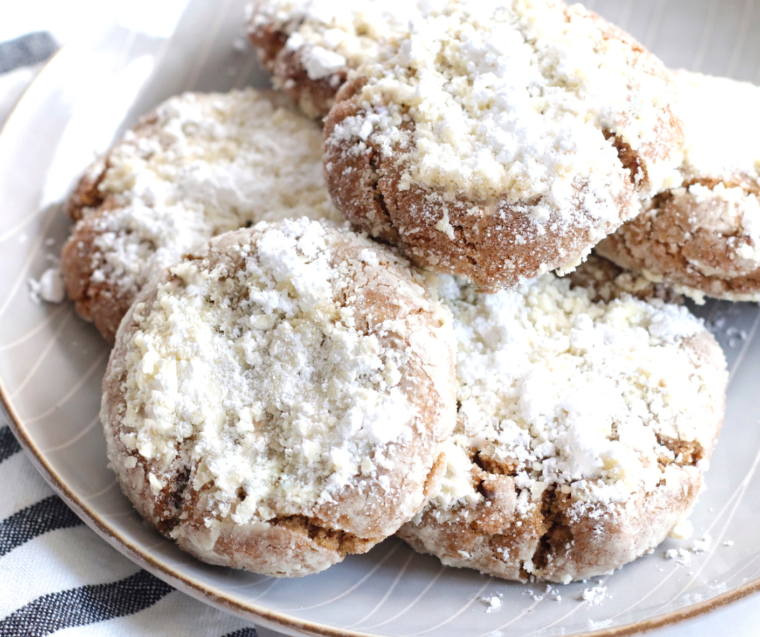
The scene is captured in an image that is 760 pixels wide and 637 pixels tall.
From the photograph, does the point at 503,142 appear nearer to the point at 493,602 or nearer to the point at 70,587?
the point at 493,602

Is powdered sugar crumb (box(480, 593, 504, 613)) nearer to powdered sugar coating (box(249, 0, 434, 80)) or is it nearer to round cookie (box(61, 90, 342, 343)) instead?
round cookie (box(61, 90, 342, 343))

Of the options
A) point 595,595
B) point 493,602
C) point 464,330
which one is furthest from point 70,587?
point 595,595

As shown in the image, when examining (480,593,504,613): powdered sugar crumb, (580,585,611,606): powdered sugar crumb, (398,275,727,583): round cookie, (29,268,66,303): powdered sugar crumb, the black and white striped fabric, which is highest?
(398,275,727,583): round cookie

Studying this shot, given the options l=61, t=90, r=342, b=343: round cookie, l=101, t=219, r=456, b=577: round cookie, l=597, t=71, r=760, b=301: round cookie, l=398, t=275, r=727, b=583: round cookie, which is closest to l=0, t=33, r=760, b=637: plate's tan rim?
l=101, t=219, r=456, b=577: round cookie

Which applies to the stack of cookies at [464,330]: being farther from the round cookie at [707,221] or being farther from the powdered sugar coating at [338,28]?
the powdered sugar coating at [338,28]

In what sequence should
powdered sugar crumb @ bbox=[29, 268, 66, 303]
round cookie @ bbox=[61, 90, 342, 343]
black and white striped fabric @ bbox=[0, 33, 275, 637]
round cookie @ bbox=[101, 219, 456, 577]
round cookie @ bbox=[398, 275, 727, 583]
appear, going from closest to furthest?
1. round cookie @ bbox=[101, 219, 456, 577]
2. round cookie @ bbox=[398, 275, 727, 583]
3. black and white striped fabric @ bbox=[0, 33, 275, 637]
4. round cookie @ bbox=[61, 90, 342, 343]
5. powdered sugar crumb @ bbox=[29, 268, 66, 303]

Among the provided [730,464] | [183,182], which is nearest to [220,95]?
[183,182]
